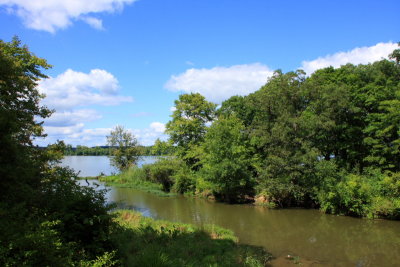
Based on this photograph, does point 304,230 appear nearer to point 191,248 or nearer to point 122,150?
point 191,248

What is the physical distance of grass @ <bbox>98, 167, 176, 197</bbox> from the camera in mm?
38419

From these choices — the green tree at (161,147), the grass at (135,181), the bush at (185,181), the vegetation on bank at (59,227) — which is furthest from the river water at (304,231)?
the green tree at (161,147)

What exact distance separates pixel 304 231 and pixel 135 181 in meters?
29.7

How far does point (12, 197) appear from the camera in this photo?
7.11m

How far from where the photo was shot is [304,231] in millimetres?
17906

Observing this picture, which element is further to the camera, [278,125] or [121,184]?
[121,184]

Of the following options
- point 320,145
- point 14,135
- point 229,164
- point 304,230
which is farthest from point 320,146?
point 14,135

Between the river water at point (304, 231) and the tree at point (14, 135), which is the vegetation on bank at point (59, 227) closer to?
the tree at point (14, 135)

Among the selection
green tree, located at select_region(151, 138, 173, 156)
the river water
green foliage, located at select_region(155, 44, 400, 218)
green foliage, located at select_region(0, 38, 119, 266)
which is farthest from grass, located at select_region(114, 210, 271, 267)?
green tree, located at select_region(151, 138, 173, 156)

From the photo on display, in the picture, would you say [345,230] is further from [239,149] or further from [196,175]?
[196,175]

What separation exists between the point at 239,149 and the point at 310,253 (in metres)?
14.5

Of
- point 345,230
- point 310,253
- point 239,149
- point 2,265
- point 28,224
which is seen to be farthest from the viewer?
point 239,149

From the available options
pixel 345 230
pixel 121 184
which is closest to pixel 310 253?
pixel 345 230

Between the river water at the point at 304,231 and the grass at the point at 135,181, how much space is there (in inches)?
392
